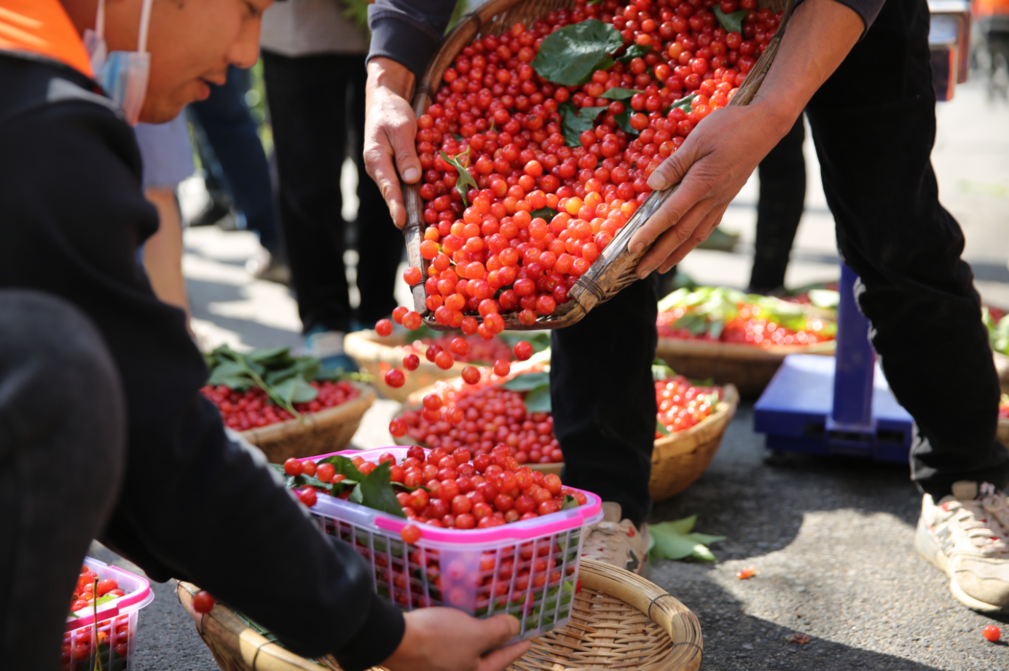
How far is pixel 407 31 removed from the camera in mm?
1946

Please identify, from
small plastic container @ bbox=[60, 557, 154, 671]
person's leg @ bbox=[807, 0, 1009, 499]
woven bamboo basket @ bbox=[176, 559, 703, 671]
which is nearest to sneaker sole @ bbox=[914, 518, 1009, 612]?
person's leg @ bbox=[807, 0, 1009, 499]

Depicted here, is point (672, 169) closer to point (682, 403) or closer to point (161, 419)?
point (161, 419)


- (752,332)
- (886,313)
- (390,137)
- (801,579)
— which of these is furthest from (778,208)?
(390,137)

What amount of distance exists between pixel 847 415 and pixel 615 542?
1123 mm

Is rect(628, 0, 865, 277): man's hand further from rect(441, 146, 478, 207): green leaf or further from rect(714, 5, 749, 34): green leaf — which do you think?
rect(441, 146, 478, 207): green leaf

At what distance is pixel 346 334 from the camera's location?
3605mm

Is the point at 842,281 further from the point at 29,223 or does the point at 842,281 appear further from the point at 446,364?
the point at 29,223

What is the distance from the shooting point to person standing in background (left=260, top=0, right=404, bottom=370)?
3182mm

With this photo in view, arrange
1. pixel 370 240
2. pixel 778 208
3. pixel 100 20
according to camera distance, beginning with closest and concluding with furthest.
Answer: pixel 100 20 → pixel 370 240 → pixel 778 208

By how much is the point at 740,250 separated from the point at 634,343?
4.64m

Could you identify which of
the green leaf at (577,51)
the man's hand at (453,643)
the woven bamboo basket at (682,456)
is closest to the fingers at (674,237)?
the green leaf at (577,51)

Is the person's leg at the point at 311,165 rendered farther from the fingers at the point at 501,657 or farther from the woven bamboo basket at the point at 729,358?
the fingers at the point at 501,657

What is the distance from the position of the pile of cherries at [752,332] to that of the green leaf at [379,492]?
6.76 feet

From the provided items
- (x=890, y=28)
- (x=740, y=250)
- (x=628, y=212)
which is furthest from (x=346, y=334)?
(x=740, y=250)
